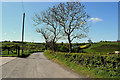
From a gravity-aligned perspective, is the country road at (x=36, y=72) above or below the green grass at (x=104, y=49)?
below

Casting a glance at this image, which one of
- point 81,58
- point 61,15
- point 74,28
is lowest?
point 81,58

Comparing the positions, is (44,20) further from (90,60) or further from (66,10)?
(90,60)

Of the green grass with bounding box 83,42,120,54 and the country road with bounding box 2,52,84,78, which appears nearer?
the country road with bounding box 2,52,84,78

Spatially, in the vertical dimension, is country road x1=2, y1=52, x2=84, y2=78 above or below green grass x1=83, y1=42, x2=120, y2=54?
below

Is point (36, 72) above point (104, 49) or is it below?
below

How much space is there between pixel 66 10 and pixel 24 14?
44.7 ft

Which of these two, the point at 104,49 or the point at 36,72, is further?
the point at 104,49

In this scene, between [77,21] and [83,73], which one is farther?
[77,21]

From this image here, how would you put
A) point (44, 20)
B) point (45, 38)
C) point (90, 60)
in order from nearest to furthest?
point (90, 60) < point (44, 20) < point (45, 38)

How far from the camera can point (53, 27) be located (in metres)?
32.6

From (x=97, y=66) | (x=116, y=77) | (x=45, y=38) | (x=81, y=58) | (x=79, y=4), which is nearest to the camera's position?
(x=116, y=77)

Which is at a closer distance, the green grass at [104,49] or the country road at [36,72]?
the country road at [36,72]

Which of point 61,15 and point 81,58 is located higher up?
point 61,15

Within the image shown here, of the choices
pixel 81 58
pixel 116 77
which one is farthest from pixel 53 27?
pixel 116 77
